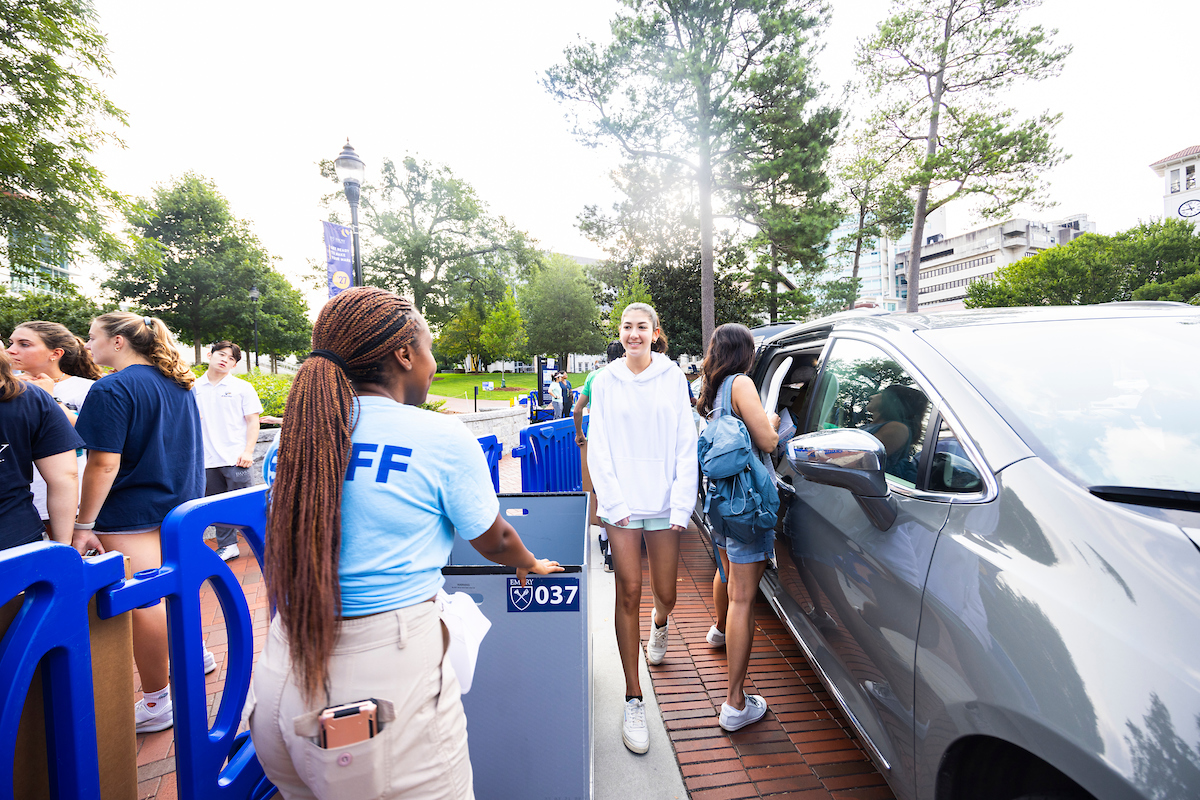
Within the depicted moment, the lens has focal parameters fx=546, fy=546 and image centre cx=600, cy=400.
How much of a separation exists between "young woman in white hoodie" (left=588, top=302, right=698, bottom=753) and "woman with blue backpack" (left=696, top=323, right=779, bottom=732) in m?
0.16

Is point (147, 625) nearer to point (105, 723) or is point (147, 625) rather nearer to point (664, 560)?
point (105, 723)

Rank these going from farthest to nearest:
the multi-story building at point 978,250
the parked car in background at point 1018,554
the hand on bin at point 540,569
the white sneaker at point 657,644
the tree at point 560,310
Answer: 1. the multi-story building at point 978,250
2. the tree at point 560,310
3. the white sneaker at point 657,644
4. the hand on bin at point 540,569
5. the parked car in background at point 1018,554

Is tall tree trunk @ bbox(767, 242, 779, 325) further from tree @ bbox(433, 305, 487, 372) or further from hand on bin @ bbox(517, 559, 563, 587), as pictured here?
tree @ bbox(433, 305, 487, 372)

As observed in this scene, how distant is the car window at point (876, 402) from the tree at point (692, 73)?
14.1 m

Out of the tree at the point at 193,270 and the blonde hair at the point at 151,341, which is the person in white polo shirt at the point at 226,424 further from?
the tree at the point at 193,270

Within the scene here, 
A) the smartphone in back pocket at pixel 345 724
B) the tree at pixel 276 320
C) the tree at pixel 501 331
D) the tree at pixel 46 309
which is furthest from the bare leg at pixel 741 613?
the tree at pixel 276 320

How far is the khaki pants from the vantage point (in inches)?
43.5

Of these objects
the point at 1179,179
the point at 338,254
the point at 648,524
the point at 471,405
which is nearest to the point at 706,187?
the point at 338,254

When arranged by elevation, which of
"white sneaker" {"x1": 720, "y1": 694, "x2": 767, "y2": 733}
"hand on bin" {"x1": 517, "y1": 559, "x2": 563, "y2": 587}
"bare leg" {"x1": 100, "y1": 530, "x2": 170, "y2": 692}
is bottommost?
"white sneaker" {"x1": 720, "y1": 694, "x2": 767, "y2": 733}

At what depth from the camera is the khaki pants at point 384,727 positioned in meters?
1.11

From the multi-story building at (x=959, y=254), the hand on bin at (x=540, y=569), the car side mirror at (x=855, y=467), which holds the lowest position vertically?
the hand on bin at (x=540, y=569)

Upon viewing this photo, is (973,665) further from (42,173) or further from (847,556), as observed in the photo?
(42,173)

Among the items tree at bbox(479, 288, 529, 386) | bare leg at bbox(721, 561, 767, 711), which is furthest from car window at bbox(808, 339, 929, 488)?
tree at bbox(479, 288, 529, 386)

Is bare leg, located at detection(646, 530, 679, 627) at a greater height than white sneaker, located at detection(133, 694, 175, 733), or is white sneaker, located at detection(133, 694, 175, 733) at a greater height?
bare leg, located at detection(646, 530, 679, 627)
